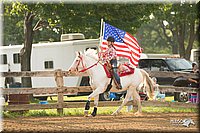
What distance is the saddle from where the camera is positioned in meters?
13.0

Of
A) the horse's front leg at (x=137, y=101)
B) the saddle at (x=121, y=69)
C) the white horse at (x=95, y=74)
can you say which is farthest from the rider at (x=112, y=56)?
the horse's front leg at (x=137, y=101)

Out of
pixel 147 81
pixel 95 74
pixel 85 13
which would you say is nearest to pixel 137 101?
pixel 147 81

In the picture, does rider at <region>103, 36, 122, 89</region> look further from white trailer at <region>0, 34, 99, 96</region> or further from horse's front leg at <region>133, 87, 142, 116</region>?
white trailer at <region>0, 34, 99, 96</region>

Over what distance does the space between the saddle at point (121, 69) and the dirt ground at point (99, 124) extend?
116 cm

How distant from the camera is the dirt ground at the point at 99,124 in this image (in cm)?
1019

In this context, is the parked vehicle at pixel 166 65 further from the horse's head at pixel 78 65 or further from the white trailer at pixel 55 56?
the horse's head at pixel 78 65

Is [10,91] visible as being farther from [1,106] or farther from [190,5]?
[190,5]

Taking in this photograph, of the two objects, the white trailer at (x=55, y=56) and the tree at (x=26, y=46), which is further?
the tree at (x=26, y=46)

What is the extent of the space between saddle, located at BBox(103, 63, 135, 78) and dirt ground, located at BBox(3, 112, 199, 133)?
3.79 feet

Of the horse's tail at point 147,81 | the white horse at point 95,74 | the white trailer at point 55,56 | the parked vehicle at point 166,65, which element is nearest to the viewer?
the white horse at point 95,74

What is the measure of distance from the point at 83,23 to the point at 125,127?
35.6 ft

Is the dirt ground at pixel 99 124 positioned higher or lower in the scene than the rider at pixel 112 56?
lower

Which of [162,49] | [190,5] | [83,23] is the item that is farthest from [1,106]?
[162,49]

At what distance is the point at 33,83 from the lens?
22750 mm
